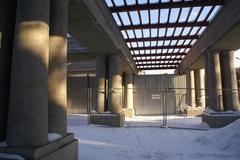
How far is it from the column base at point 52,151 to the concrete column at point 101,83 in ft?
31.0

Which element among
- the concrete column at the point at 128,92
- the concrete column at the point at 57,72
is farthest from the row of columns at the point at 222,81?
the concrete column at the point at 128,92

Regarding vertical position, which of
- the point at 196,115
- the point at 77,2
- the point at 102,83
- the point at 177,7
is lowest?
the point at 196,115

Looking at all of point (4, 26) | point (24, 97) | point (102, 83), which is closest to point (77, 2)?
point (4, 26)

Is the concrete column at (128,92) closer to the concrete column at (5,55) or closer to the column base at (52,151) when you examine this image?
the column base at (52,151)

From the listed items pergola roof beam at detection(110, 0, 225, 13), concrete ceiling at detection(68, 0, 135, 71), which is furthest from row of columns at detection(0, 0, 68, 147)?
pergola roof beam at detection(110, 0, 225, 13)

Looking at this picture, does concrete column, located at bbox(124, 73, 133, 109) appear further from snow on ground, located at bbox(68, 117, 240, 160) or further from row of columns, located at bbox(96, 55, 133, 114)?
snow on ground, located at bbox(68, 117, 240, 160)

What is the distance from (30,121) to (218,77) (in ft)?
42.5

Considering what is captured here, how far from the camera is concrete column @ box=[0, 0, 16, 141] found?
5.26 metres

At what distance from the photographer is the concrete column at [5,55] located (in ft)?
17.3

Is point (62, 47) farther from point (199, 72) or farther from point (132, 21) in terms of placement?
point (199, 72)

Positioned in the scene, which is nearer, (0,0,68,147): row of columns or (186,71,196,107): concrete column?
(0,0,68,147): row of columns

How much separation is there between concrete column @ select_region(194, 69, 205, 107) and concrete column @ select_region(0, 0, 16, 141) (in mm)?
22428

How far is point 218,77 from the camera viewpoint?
15.5 metres

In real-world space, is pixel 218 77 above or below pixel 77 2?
below
